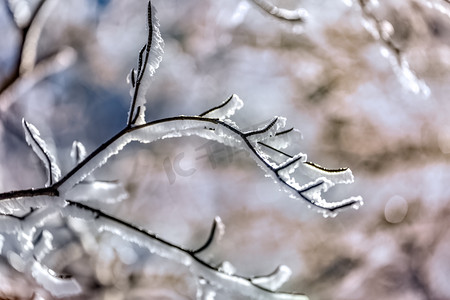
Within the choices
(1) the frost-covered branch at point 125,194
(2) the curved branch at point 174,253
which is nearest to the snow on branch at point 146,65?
(1) the frost-covered branch at point 125,194

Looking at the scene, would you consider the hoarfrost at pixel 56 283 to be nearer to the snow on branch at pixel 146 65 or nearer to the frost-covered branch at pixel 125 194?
the frost-covered branch at pixel 125 194

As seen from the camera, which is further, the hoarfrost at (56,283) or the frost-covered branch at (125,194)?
the hoarfrost at (56,283)

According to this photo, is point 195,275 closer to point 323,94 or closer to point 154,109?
point 154,109

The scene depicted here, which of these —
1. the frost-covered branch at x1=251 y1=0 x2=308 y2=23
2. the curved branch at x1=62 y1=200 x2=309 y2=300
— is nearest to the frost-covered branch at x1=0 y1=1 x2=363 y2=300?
the curved branch at x1=62 y1=200 x2=309 y2=300

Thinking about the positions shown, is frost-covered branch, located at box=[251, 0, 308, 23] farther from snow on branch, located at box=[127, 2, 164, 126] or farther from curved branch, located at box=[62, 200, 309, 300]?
curved branch, located at box=[62, 200, 309, 300]

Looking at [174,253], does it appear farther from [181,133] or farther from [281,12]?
[281,12]

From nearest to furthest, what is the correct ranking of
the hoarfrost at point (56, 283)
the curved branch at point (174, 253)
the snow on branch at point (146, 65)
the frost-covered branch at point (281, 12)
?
the snow on branch at point (146, 65) < the curved branch at point (174, 253) < the hoarfrost at point (56, 283) < the frost-covered branch at point (281, 12)

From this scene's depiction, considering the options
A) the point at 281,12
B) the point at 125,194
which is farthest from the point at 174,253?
the point at 281,12

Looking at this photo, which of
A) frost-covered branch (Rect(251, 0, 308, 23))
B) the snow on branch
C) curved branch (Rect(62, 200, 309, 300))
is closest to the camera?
the snow on branch

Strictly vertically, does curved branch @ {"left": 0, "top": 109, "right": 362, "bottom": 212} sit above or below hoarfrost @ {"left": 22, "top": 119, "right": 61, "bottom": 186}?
above

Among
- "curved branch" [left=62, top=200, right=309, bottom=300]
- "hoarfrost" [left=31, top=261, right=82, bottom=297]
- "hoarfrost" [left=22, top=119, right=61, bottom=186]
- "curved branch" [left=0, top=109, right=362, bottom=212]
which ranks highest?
"curved branch" [left=0, top=109, right=362, bottom=212]

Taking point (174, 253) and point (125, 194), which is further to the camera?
point (125, 194)
